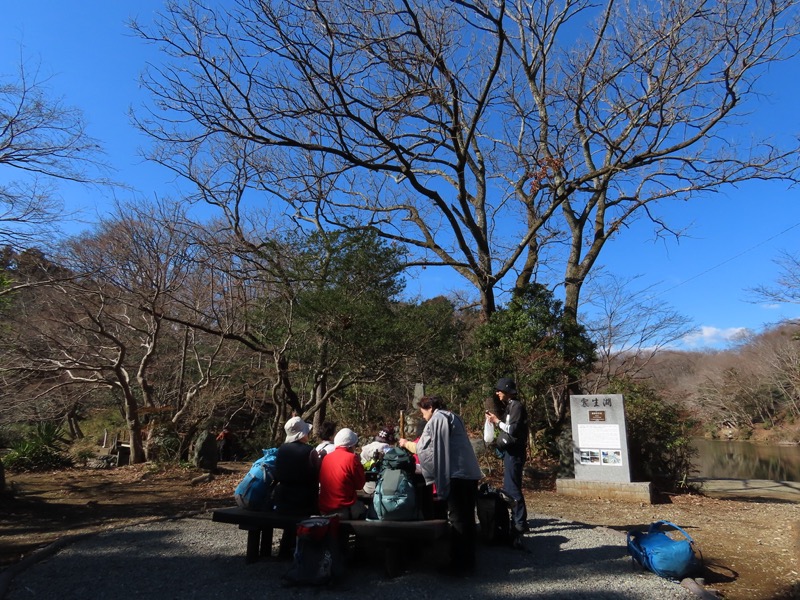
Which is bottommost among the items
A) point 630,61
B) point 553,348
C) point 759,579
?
point 759,579

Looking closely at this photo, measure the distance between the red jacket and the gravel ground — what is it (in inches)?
22.0

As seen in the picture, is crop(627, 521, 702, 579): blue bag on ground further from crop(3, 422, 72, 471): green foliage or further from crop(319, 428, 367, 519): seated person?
crop(3, 422, 72, 471): green foliage

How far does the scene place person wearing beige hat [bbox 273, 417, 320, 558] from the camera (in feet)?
14.6

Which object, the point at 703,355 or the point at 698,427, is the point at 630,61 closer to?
the point at 698,427

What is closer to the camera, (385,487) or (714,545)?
(385,487)

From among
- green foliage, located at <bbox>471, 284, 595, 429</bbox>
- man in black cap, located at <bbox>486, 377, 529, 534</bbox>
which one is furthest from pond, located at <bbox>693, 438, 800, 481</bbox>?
man in black cap, located at <bbox>486, 377, 529, 534</bbox>

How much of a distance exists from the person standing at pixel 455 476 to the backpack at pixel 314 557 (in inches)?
35.8

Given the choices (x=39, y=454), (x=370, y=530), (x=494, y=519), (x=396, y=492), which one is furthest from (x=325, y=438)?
(x=39, y=454)

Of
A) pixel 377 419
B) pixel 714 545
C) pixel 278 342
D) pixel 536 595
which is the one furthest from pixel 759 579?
pixel 377 419

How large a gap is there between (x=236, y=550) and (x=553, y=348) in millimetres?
8557

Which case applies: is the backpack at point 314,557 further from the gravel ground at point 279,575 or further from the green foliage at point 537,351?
the green foliage at point 537,351

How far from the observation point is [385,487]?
4.25 m

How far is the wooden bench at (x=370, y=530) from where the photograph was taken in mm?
3996

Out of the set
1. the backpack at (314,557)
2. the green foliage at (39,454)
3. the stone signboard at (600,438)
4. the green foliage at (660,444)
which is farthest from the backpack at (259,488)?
the green foliage at (39,454)
